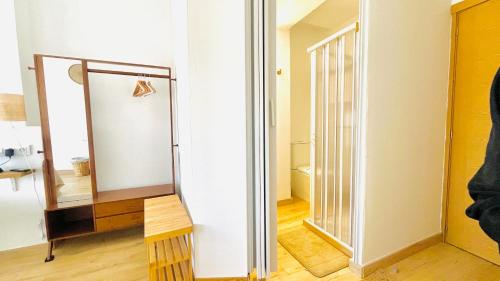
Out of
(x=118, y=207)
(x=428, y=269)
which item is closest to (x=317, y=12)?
(x=428, y=269)

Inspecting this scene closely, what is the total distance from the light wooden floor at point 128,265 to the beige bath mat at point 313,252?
0.19ft

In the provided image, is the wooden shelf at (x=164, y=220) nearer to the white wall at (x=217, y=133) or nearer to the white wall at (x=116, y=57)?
the white wall at (x=217, y=133)

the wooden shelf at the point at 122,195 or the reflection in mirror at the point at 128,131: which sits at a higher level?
the reflection in mirror at the point at 128,131

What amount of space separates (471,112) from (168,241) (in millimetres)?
2715

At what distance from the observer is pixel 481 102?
1.73m

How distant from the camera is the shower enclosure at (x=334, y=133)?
5.79ft

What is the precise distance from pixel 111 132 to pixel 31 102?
67cm

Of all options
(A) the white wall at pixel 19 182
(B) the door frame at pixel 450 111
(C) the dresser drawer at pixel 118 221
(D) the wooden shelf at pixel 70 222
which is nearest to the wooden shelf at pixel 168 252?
(C) the dresser drawer at pixel 118 221

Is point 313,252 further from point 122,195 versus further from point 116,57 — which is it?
point 116,57

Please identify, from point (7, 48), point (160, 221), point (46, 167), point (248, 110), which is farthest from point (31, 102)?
point (248, 110)

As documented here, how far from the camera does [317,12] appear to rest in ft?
8.93

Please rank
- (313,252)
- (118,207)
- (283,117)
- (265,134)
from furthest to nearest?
(283,117), (118,207), (313,252), (265,134)

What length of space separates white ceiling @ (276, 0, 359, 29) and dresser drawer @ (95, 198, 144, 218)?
253 centimetres

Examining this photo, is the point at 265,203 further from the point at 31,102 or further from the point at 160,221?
the point at 31,102
